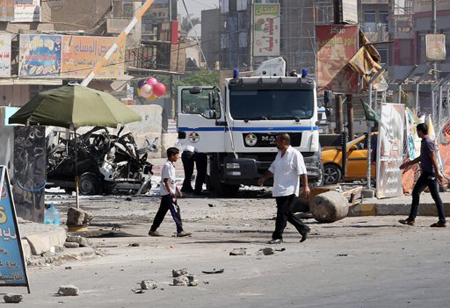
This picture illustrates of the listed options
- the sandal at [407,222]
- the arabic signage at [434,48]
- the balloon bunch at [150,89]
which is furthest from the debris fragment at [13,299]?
the arabic signage at [434,48]

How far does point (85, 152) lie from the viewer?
2725cm

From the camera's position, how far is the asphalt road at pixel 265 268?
1028 cm

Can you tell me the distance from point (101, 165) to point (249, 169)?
365 cm

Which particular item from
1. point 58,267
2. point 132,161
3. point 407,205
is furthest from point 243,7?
point 58,267

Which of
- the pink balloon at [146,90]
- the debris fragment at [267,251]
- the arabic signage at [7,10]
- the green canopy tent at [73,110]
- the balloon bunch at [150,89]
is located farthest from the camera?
the balloon bunch at [150,89]

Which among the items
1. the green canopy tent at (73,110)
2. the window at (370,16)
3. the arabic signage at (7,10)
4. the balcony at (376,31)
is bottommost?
the green canopy tent at (73,110)

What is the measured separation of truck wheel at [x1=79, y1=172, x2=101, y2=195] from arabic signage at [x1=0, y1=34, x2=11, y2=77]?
101 ft

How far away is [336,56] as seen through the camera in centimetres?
3084

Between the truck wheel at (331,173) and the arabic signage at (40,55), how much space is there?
30181 mm

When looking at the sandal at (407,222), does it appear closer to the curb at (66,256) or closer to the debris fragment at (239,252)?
the debris fragment at (239,252)

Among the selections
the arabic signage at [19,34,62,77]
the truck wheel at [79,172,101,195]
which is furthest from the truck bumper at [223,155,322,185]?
the arabic signage at [19,34,62,77]

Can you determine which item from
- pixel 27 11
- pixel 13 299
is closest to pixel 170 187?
pixel 13 299

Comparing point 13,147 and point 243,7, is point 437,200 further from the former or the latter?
point 243,7

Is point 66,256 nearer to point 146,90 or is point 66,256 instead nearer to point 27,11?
point 27,11
